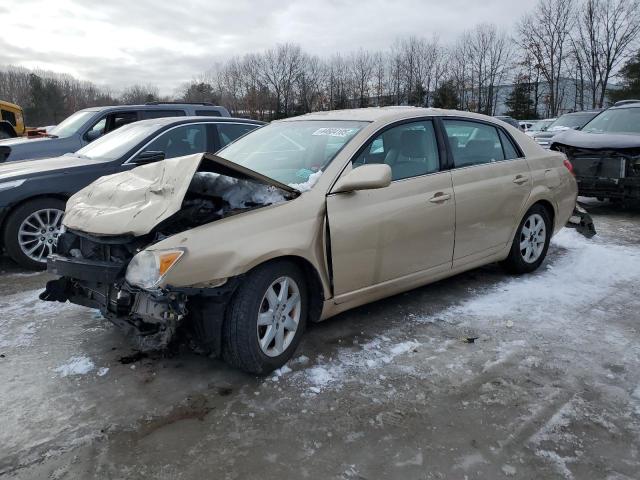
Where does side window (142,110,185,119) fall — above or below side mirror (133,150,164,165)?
above

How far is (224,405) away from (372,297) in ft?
4.48

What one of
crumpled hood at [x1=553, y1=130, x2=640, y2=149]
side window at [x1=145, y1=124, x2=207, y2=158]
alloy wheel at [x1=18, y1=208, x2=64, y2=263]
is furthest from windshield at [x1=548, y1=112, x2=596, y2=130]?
alloy wheel at [x1=18, y1=208, x2=64, y2=263]

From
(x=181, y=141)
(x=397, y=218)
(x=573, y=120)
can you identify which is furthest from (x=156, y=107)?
(x=573, y=120)

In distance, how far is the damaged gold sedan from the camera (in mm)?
2891

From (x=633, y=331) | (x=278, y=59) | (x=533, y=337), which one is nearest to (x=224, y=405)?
(x=533, y=337)

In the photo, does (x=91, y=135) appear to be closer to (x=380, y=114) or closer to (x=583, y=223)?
(x=380, y=114)

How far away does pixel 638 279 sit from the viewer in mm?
5027

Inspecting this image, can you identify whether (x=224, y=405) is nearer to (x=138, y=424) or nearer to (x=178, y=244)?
(x=138, y=424)

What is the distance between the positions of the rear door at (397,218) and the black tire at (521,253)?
110 cm

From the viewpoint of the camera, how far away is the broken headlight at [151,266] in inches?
108

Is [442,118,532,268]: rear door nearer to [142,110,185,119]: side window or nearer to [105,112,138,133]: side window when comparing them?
[142,110,185,119]: side window

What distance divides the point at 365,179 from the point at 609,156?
20.8 feet

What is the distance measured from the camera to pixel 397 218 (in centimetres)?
370

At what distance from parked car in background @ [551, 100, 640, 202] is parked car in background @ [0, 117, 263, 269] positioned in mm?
5922
